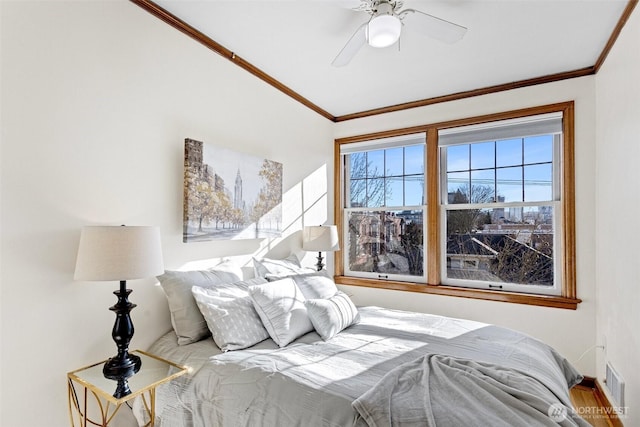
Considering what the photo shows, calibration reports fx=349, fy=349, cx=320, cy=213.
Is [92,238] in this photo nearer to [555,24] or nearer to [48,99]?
[48,99]

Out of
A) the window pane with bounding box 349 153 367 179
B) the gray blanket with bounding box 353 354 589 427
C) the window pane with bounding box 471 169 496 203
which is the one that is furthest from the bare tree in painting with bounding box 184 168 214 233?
the window pane with bounding box 471 169 496 203

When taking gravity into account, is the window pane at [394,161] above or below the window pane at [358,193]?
above

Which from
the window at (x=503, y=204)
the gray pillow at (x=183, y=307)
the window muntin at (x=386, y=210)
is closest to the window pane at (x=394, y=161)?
the window muntin at (x=386, y=210)

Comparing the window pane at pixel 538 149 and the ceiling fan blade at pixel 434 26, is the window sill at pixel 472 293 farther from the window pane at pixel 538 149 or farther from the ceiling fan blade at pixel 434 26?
the ceiling fan blade at pixel 434 26

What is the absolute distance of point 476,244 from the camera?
3.53 m

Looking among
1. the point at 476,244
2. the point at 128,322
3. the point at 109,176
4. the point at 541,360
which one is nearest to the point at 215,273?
the point at 128,322

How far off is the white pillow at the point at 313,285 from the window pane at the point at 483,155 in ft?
6.57

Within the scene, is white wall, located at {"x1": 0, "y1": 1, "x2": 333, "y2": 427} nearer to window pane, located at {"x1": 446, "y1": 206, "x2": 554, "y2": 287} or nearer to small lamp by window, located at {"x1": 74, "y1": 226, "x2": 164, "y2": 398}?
small lamp by window, located at {"x1": 74, "y1": 226, "x2": 164, "y2": 398}

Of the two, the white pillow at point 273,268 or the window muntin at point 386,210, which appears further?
the window muntin at point 386,210

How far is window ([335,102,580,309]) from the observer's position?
10.5 feet

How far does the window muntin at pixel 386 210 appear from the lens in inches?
152

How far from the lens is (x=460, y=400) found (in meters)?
1.40

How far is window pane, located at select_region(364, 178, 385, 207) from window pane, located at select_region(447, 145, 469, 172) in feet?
2.56

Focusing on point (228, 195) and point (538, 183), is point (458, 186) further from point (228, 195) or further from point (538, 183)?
point (228, 195)
